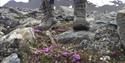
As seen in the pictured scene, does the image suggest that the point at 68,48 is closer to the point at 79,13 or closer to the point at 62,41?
the point at 62,41

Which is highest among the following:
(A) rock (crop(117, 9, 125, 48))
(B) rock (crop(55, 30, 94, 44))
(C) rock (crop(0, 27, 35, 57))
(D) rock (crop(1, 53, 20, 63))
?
(A) rock (crop(117, 9, 125, 48))

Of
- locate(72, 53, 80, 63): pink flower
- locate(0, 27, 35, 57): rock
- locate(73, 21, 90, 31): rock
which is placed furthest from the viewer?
locate(73, 21, 90, 31): rock

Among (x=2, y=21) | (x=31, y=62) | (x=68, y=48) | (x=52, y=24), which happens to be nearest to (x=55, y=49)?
(x=68, y=48)

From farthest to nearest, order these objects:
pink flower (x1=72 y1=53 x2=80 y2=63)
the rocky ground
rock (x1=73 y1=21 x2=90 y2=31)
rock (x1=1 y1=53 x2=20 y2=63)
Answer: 1. rock (x1=73 y1=21 x2=90 y2=31)
2. the rocky ground
3. pink flower (x1=72 y1=53 x2=80 y2=63)
4. rock (x1=1 y1=53 x2=20 y2=63)

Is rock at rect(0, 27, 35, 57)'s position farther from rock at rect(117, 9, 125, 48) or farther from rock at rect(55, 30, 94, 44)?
rock at rect(117, 9, 125, 48)

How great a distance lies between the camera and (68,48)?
15.3 metres

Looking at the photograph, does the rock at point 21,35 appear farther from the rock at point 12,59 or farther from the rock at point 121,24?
the rock at point 121,24

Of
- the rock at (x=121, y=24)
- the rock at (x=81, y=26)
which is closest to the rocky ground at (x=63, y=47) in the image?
the rock at (x=81, y=26)

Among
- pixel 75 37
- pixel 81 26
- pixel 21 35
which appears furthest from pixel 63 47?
pixel 81 26

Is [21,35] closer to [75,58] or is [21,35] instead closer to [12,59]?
[12,59]

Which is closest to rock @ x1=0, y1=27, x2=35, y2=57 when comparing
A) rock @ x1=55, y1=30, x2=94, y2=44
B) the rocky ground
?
the rocky ground

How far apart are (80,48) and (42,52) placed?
1.86 m

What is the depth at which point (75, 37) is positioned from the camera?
648 inches

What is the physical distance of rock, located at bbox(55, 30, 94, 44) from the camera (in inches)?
642
